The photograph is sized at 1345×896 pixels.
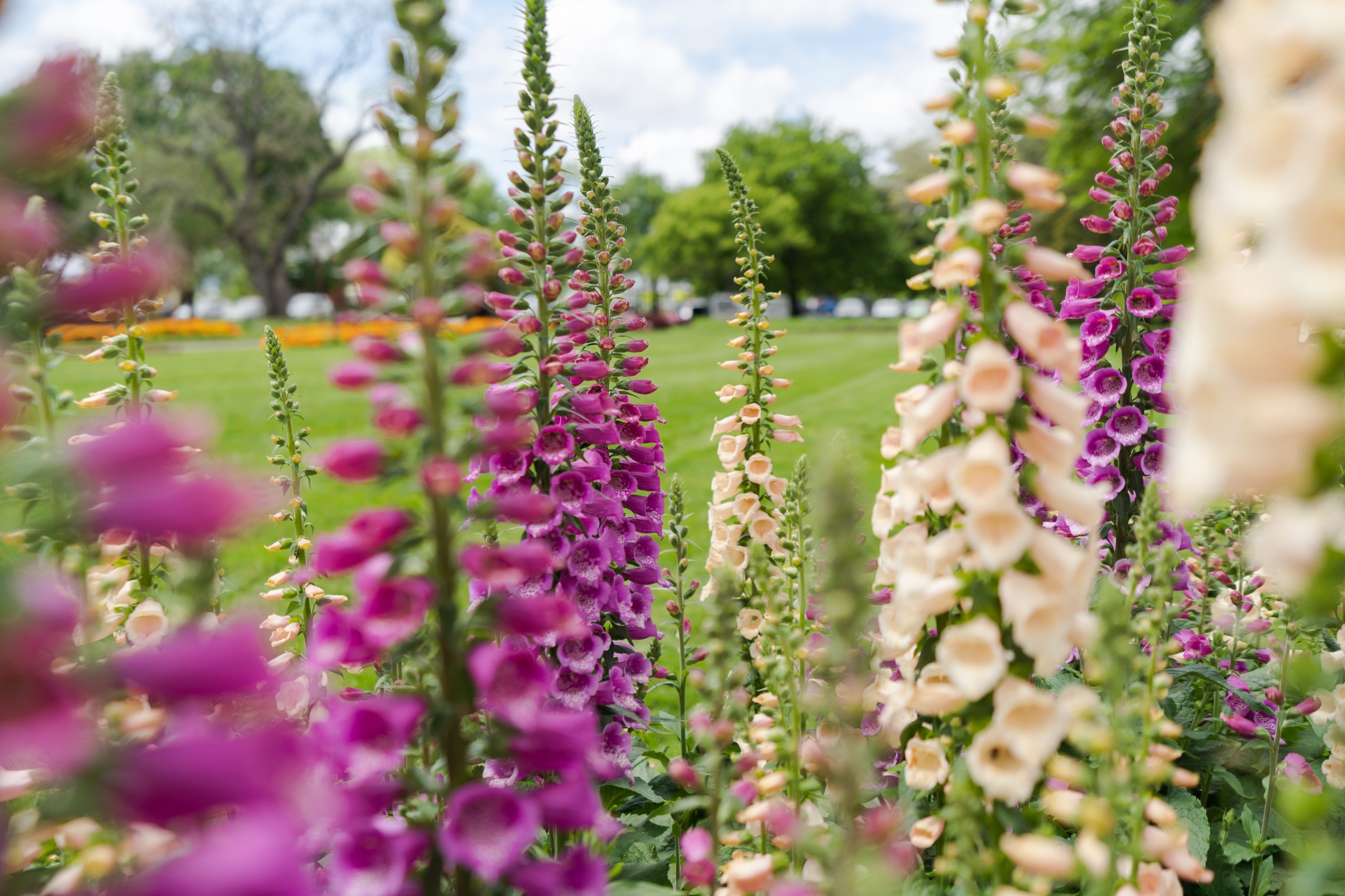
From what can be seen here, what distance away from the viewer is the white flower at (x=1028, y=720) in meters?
1.27

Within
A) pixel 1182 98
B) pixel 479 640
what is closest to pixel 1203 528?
pixel 479 640

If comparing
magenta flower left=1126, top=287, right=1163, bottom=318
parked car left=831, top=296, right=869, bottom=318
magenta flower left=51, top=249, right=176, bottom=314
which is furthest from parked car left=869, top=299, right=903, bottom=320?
magenta flower left=51, top=249, right=176, bottom=314

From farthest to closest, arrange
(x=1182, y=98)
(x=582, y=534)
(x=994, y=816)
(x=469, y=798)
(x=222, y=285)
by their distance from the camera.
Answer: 1. (x=222, y=285)
2. (x=1182, y=98)
3. (x=582, y=534)
4. (x=994, y=816)
5. (x=469, y=798)

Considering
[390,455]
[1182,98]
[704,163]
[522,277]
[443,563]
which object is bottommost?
[443,563]

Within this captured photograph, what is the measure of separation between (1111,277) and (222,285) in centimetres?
8450

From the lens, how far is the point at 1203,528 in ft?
10.9

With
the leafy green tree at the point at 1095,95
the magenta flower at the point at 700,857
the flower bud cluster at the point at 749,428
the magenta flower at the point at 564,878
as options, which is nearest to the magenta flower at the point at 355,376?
the magenta flower at the point at 564,878

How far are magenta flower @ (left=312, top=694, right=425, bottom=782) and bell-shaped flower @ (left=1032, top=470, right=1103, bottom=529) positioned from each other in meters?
1.01

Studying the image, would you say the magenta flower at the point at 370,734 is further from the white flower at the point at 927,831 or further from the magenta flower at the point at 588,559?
the magenta flower at the point at 588,559

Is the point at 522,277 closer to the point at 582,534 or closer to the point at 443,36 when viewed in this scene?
the point at 582,534

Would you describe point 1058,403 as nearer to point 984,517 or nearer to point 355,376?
point 984,517

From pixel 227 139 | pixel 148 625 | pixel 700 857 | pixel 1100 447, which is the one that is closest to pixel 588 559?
pixel 700 857

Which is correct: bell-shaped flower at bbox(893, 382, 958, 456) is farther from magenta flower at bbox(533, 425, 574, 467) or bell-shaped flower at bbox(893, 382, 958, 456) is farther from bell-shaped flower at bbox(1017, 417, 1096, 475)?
magenta flower at bbox(533, 425, 574, 467)

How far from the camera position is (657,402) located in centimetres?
1636
